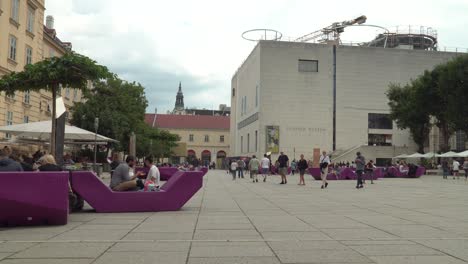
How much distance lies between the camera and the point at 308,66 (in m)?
77.3

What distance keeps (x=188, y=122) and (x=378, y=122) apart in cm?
5453

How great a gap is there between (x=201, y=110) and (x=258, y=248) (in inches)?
6295

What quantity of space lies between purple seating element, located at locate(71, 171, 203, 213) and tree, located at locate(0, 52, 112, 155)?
2.94 m

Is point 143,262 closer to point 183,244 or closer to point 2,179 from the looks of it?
point 183,244

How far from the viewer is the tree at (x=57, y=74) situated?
46.4 feet

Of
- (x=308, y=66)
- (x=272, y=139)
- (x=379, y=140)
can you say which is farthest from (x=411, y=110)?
(x=308, y=66)

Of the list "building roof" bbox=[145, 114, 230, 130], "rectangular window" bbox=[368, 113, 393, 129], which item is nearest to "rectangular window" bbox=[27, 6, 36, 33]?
"rectangular window" bbox=[368, 113, 393, 129]

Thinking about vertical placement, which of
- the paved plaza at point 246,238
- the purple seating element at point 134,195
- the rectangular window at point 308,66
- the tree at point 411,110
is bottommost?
the paved plaza at point 246,238

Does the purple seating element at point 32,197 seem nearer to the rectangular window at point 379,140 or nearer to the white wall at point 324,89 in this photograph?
the white wall at point 324,89

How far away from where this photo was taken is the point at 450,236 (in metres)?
8.42

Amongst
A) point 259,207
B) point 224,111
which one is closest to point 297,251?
point 259,207

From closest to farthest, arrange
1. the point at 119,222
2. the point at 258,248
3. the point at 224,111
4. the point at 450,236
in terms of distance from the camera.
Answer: the point at 258,248 → the point at 450,236 → the point at 119,222 → the point at 224,111

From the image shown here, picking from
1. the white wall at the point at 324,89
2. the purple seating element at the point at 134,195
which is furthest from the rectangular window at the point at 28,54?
the white wall at the point at 324,89

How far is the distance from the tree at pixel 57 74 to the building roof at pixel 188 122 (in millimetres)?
105455
